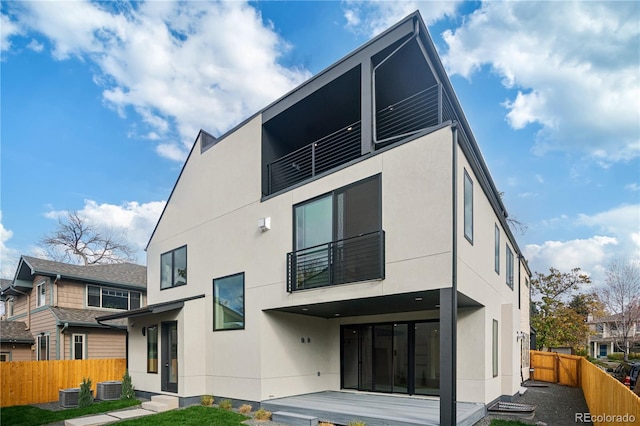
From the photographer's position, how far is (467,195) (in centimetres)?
855

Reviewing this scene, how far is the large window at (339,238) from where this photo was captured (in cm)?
870

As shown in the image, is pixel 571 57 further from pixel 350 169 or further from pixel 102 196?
pixel 102 196

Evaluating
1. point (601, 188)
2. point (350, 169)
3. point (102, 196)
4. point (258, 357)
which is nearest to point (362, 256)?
point (350, 169)

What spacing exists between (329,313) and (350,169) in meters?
4.25

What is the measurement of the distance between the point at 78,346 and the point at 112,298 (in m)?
2.69

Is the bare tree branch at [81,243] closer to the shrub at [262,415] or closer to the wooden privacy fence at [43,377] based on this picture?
the wooden privacy fence at [43,377]

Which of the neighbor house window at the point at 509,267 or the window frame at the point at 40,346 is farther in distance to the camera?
the window frame at the point at 40,346

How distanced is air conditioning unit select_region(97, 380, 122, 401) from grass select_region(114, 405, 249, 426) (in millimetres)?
3940

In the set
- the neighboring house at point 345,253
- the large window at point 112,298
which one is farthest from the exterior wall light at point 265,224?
the large window at point 112,298

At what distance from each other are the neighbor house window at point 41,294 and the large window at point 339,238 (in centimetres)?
1403

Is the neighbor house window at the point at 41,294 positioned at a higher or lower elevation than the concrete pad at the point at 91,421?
higher

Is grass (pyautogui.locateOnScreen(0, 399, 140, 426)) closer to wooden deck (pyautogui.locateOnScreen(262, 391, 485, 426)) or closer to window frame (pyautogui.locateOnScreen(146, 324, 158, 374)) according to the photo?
window frame (pyautogui.locateOnScreen(146, 324, 158, 374))

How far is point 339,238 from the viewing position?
9383 mm

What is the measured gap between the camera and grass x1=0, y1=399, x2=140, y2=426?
10.5 m
